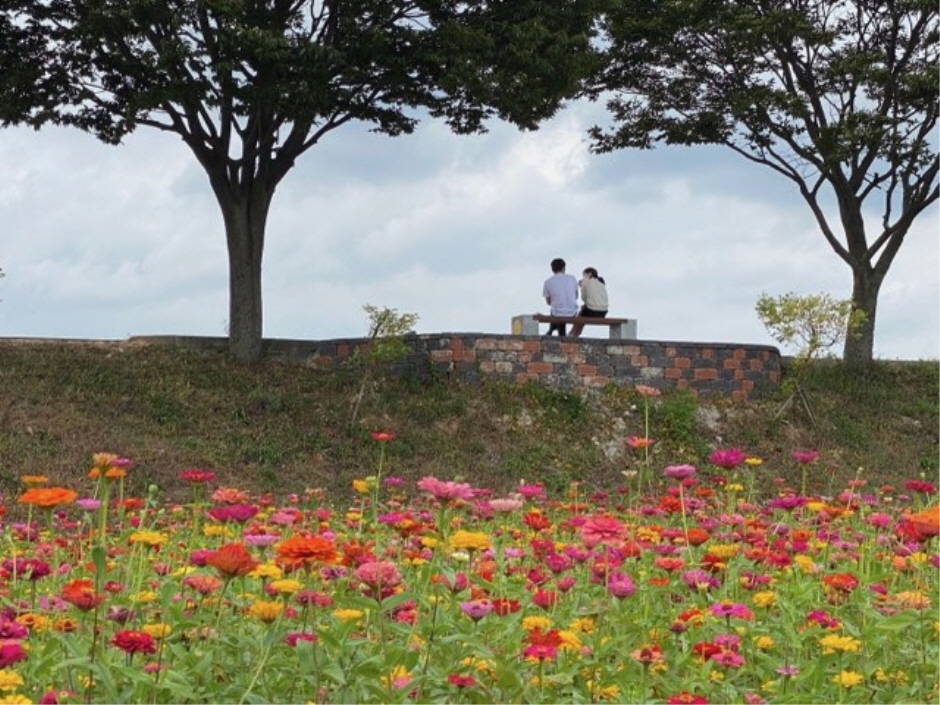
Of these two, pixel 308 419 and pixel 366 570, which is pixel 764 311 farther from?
pixel 366 570

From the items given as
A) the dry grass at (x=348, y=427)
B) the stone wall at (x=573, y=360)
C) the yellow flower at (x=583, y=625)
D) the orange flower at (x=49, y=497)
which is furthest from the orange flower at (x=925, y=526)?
the stone wall at (x=573, y=360)

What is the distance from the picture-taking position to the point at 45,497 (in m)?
2.91

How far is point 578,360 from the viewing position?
16812 millimetres

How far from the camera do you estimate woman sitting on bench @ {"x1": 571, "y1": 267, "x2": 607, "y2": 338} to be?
1850 cm

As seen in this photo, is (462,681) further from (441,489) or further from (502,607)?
(502,607)

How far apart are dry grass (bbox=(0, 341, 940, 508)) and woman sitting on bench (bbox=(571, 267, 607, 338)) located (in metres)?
2.21

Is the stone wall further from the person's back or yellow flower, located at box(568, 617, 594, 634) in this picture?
yellow flower, located at box(568, 617, 594, 634)

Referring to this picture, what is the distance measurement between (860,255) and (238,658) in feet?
62.4

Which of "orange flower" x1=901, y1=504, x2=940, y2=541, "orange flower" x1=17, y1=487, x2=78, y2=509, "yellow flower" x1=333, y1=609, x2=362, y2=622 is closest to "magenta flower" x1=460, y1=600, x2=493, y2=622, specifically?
"yellow flower" x1=333, y1=609, x2=362, y2=622

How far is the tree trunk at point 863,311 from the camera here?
65.0ft

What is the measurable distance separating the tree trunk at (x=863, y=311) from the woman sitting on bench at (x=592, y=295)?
4.07 meters

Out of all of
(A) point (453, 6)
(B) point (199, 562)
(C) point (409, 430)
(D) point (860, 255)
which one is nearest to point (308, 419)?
(C) point (409, 430)

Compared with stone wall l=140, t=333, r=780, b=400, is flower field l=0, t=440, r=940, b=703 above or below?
below

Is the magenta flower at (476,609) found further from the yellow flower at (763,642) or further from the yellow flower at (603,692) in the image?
the yellow flower at (763,642)
